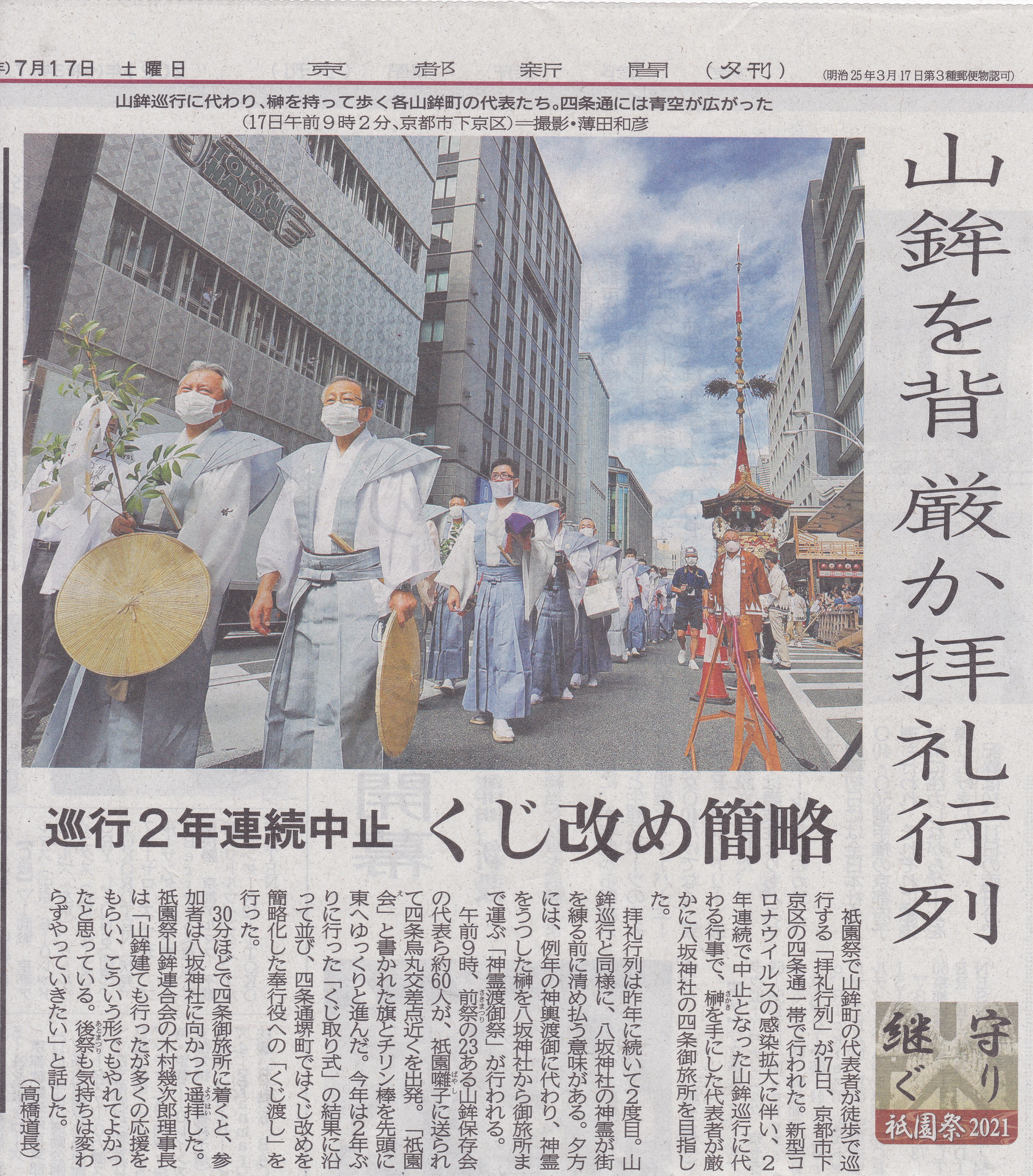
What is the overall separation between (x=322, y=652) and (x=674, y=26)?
2.39 meters

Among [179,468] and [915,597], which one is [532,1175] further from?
[179,468]

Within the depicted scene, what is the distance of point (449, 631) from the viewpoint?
6.58 ft

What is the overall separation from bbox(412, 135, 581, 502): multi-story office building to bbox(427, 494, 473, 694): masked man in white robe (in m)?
0.10

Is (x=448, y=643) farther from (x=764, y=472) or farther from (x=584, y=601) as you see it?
(x=764, y=472)

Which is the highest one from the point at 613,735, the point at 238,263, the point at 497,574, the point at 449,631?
the point at 238,263

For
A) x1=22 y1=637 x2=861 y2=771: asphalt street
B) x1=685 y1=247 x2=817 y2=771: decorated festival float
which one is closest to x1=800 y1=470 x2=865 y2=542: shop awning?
x1=685 y1=247 x2=817 y2=771: decorated festival float

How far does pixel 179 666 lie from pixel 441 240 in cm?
188

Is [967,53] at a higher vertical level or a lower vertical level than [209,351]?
higher

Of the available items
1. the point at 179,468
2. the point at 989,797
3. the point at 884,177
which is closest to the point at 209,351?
the point at 179,468

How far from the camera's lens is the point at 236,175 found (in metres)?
1.89

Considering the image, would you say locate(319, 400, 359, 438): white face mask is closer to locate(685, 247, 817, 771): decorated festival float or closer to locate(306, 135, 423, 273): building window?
locate(306, 135, 423, 273): building window

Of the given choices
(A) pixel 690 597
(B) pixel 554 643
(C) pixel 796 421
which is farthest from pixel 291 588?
(C) pixel 796 421

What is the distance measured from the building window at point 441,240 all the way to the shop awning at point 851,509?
175 centimetres

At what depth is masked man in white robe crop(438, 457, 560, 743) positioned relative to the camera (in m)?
1.96
